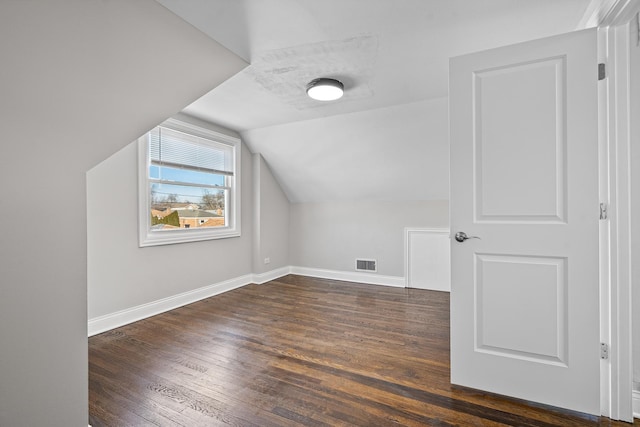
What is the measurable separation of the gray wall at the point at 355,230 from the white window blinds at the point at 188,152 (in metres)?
1.59

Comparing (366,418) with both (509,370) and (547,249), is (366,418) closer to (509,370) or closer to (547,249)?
(509,370)

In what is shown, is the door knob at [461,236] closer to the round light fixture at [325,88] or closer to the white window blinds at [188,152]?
the round light fixture at [325,88]

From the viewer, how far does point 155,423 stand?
155 centimetres

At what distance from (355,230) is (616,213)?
132 inches

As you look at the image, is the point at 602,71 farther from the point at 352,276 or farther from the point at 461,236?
the point at 352,276

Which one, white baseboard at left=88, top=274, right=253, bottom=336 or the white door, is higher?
the white door

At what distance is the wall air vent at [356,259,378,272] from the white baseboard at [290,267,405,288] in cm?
8

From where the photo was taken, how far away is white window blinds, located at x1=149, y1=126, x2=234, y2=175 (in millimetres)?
3250

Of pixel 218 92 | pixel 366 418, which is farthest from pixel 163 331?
pixel 218 92

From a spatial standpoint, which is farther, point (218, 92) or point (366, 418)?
point (218, 92)

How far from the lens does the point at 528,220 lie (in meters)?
1.70

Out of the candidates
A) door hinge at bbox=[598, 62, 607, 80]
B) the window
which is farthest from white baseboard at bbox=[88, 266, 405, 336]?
door hinge at bbox=[598, 62, 607, 80]

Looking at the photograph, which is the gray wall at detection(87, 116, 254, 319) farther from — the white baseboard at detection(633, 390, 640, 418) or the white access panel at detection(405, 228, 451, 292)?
the white baseboard at detection(633, 390, 640, 418)

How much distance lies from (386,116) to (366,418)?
2.91 meters
